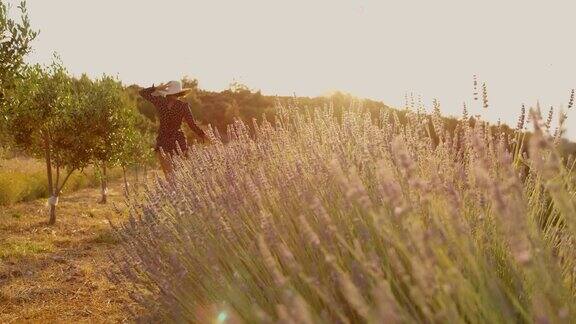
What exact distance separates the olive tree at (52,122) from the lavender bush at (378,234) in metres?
9.28

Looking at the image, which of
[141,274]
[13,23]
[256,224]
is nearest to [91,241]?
[13,23]

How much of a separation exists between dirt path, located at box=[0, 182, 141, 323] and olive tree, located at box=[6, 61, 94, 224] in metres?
0.97

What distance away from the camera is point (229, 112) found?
3862 cm

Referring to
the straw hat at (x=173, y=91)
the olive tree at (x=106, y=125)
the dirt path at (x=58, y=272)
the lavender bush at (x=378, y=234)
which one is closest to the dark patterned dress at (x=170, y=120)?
the straw hat at (x=173, y=91)

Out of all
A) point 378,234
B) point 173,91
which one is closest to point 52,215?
point 173,91

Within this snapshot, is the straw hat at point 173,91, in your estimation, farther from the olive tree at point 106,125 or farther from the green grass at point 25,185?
the green grass at point 25,185

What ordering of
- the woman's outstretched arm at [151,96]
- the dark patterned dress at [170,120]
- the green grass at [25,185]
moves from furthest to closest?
the green grass at [25,185] < the woman's outstretched arm at [151,96] < the dark patterned dress at [170,120]

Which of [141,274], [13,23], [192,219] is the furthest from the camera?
[13,23]

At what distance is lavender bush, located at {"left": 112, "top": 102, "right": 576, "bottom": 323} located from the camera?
122cm

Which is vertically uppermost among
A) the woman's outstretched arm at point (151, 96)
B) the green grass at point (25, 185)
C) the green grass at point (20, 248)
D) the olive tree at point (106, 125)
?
the woman's outstretched arm at point (151, 96)

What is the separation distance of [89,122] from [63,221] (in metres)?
2.69

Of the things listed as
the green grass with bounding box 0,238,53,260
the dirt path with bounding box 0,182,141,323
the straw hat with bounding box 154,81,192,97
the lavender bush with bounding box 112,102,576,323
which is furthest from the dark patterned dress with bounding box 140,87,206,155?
the lavender bush with bounding box 112,102,576,323

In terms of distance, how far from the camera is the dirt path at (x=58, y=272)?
528 cm

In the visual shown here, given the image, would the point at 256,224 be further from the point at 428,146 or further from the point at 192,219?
the point at 428,146
